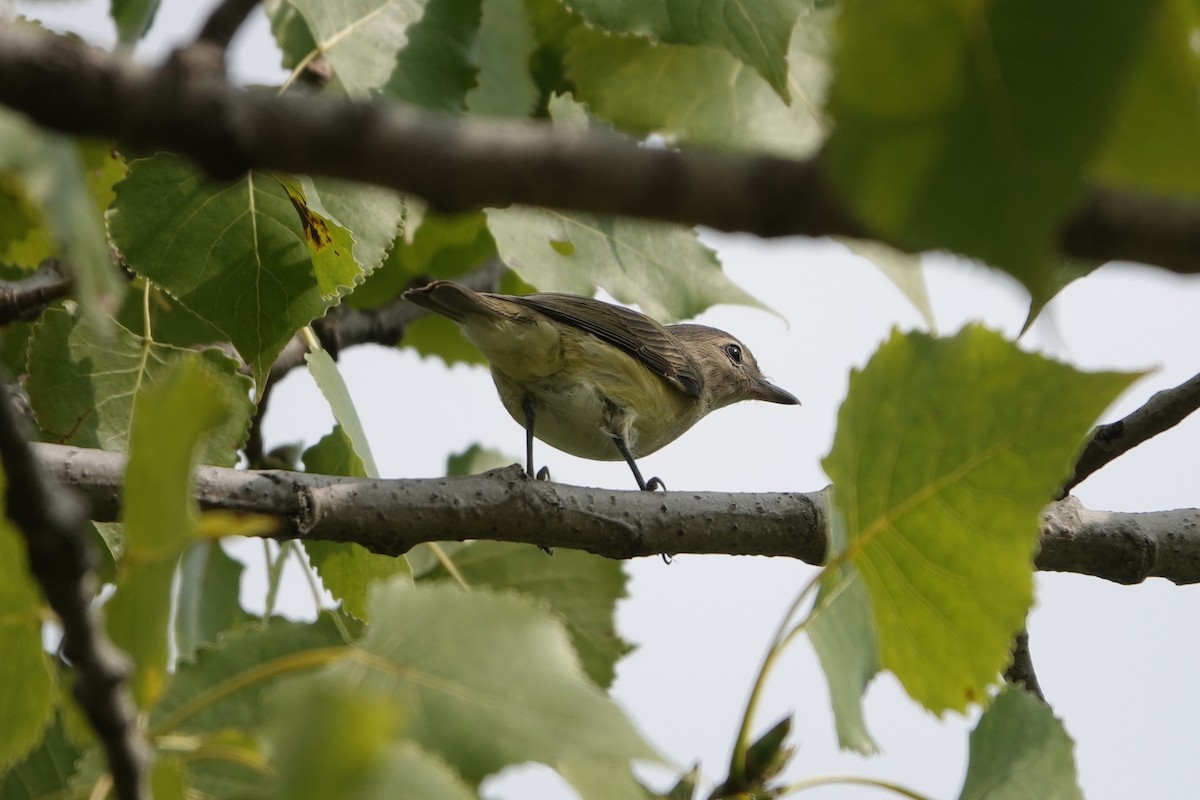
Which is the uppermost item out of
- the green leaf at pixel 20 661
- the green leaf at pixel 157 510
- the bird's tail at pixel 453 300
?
the green leaf at pixel 157 510

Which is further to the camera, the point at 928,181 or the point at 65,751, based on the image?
the point at 65,751

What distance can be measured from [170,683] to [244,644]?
13cm

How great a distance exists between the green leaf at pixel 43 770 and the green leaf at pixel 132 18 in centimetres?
133

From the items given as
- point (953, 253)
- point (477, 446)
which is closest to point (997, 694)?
point (953, 253)

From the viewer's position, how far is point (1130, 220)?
91 cm

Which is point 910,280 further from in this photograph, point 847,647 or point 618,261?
point 847,647

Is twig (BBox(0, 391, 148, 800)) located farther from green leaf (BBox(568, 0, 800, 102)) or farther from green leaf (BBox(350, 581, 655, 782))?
green leaf (BBox(568, 0, 800, 102))

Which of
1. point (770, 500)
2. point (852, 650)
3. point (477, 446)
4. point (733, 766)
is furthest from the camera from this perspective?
point (477, 446)

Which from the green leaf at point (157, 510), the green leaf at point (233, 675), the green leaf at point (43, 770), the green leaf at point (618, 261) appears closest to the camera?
the green leaf at point (157, 510)

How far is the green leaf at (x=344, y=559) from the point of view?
3.24 m

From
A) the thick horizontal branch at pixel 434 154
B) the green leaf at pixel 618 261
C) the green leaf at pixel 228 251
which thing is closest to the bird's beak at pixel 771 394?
the green leaf at pixel 618 261

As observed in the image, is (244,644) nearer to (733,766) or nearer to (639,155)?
(733,766)

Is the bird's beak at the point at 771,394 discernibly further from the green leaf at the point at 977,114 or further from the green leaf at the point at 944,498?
the green leaf at the point at 977,114

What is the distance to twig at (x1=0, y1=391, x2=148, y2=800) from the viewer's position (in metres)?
1.25
